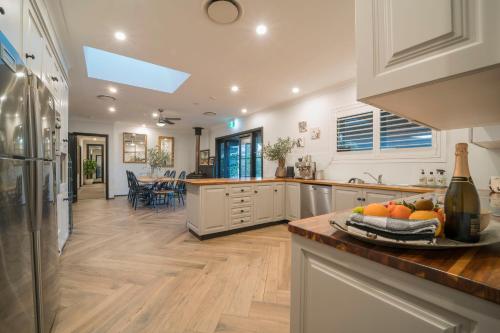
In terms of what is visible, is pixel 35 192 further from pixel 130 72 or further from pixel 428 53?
pixel 130 72

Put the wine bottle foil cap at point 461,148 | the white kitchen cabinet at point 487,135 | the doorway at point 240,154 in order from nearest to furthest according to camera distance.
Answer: the wine bottle foil cap at point 461,148 < the white kitchen cabinet at point 487,135 < the doorway at point 240,154

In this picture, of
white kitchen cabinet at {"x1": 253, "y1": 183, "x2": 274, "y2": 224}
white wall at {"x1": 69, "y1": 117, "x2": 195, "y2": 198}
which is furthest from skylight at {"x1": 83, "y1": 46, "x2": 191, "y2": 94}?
white wall at {"x1": 69, "y1": 117, "x2": 195, "y2": 198}

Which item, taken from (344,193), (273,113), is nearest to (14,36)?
(344,193)

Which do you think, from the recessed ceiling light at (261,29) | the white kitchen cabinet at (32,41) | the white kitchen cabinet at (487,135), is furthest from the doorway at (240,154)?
the white kitchen cabinet at (32,41)

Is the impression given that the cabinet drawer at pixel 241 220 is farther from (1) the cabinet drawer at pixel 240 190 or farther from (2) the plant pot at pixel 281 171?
(2) the plant pot at pixel 281 171

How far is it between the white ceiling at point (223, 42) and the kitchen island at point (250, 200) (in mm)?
1804

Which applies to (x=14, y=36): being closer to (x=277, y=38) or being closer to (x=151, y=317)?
(x=151, y=317)

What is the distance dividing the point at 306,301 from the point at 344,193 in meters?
2.61

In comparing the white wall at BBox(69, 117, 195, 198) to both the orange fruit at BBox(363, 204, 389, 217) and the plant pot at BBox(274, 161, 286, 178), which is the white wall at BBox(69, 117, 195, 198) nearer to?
the plant pot at BBox(274, 161, 286, 178)

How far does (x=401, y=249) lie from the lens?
0.65m

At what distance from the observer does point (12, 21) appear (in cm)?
140

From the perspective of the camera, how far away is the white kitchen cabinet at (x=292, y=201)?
13.2ft

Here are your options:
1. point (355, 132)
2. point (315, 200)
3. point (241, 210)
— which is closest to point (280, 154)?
point (315, 200)

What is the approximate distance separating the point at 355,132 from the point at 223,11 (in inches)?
112
